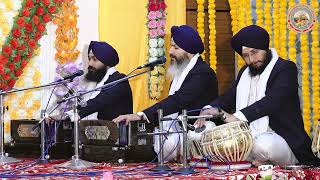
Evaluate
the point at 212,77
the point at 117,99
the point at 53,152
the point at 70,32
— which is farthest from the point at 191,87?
the point at 70,32

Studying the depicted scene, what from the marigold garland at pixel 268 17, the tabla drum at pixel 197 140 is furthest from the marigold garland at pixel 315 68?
the tabla drum at pixel 197 140

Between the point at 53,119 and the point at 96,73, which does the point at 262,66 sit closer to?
the point at 96,73

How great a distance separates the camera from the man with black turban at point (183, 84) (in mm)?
6496

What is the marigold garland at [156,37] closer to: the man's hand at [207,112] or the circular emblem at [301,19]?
the circular emblem at [301,19]

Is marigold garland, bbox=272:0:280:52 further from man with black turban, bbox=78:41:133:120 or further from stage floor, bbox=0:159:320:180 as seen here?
stage floor, bbox=0:159:320:180

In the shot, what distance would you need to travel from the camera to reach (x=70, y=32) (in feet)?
26.6

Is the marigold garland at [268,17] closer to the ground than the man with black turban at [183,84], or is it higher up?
higher up

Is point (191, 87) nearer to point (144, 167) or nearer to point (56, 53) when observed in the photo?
point (144, 167)

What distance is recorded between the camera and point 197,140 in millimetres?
6059

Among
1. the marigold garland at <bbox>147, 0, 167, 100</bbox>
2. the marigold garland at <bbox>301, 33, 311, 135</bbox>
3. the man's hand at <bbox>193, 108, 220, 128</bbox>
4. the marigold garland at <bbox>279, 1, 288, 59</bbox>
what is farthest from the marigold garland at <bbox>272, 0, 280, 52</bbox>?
the man's hand at <bbox>193, 108, 220, 128</bbox>

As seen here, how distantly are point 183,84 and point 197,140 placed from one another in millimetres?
842

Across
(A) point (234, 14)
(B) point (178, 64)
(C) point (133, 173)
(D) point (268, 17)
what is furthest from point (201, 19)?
(C) point (133, 173)

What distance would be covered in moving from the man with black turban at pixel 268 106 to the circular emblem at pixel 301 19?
4.91ft

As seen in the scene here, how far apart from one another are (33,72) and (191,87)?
2336 mm
